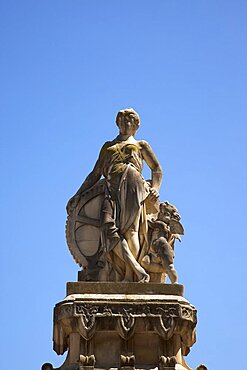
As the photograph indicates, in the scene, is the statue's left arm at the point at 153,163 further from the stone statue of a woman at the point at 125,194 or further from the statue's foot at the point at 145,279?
the statue's foot at the point at 145,279

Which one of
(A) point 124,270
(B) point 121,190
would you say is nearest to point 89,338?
(A) point 124,270

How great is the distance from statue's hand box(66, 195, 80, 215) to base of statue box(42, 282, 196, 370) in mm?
2535

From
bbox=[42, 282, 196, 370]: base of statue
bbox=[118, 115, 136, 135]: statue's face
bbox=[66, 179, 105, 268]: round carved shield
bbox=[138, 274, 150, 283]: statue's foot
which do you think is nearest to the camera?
bbox=[42, 282, 196, 370]: base of statue

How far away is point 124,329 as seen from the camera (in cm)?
1659

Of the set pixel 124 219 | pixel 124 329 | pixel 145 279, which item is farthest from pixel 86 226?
pixel 124 329

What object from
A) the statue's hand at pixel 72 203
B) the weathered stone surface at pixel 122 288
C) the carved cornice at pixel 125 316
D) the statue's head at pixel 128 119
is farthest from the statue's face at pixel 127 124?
the carved cornice at pixel 125 316

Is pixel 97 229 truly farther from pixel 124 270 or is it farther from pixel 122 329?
pixel 122 329

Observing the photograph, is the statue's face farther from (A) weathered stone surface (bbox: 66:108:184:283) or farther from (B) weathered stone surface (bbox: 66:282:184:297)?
(B) weathered stone surface (bbox: 66:282:184:297)

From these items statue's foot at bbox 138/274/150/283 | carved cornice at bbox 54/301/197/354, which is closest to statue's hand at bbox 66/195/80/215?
statue's foot at bbox 138/274/150/283

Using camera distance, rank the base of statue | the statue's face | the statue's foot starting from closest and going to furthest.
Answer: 1. the base of statue
2. the statue's foot
3. the statue's face

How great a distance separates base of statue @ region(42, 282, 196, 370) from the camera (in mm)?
16625

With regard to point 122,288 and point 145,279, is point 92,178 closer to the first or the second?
point 145,279

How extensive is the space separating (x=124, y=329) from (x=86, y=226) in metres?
2.94

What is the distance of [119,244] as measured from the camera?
1808 centimetres
